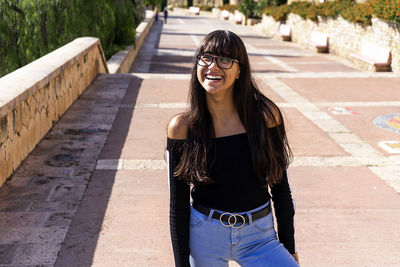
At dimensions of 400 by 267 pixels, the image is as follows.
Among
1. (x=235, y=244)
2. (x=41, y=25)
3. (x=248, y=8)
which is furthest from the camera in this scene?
(x=248, y=8)

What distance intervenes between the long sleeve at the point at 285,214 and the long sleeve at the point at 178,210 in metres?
0.44

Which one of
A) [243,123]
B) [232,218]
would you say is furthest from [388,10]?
[232,218]

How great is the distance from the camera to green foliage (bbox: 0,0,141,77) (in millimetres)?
12570

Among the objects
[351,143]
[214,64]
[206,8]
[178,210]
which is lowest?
[351,143]

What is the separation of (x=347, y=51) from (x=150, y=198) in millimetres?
17711

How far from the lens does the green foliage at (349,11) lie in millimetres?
17094

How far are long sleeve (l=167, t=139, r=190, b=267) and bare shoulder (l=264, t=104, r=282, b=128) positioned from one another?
0.40 m

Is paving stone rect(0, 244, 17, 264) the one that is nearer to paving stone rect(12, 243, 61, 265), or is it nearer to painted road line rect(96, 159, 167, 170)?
paving stone rect(12, 243, 61, 265)

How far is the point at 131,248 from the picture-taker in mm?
4438

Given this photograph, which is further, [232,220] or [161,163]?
[161,163]

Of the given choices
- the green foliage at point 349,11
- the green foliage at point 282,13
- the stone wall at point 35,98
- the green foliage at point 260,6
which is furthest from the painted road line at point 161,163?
the green foliage at point 260,6

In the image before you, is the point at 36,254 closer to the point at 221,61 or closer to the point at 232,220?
the point at 232,220

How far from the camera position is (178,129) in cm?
255

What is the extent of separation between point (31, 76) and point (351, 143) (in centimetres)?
442
